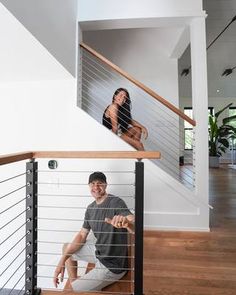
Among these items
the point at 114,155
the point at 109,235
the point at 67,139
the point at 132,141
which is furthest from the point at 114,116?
the point at 114,155

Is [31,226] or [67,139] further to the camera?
[67,139]

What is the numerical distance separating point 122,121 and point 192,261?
1681 millimetres

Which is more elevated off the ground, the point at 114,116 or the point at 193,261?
the point at 114,116

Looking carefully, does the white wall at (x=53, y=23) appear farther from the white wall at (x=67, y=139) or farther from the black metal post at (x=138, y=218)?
the black metal post at (x=138, y=218)

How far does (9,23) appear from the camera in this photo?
1.65m

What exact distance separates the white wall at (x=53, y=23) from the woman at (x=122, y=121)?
1.93 ft

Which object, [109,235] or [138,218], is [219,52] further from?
[138,218]

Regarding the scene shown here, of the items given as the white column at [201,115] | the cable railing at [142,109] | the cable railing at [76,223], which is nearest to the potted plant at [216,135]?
the cable railing at [142,109]

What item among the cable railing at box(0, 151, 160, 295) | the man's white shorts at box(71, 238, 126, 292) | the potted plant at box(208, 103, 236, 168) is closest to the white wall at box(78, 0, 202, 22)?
the cable railing at box(0, 151, 160, 295)

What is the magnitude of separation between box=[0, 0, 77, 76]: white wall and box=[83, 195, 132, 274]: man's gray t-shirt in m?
1.38

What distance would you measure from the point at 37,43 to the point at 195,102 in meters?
1.80

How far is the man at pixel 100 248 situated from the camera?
1949mm

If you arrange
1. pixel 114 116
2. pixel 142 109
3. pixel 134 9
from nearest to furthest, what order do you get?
1. pixel 134 9
2. pixel 114 116
3. pixel 142 109

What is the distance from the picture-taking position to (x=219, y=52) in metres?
6.13
